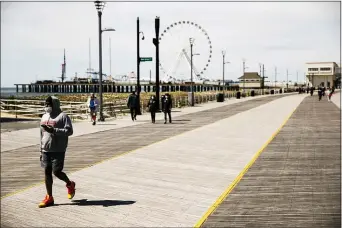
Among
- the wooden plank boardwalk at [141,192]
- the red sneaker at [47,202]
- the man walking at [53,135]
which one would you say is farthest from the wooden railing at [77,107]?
the man walking at [53,135]

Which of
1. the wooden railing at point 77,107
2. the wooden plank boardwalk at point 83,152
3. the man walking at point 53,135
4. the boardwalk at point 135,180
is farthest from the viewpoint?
the wooden railing at point 77,107

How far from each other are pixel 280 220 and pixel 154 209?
1975 millimetres

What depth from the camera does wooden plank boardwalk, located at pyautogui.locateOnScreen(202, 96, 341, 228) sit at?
7328 mm

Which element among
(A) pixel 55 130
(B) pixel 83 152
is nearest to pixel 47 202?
(A) pixel 55 130

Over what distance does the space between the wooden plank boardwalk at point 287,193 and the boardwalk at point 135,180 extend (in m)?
0.27

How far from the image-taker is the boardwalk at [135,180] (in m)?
7.52

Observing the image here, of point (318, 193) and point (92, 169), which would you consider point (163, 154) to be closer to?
point (92, 169)

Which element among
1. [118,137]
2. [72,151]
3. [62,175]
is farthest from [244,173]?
[118,137]

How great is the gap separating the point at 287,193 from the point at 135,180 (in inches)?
123

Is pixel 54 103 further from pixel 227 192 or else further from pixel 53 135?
pixel 227 192

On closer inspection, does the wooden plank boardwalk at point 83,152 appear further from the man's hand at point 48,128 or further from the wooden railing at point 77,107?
the wooden railing at point 77,107

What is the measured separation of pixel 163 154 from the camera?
14.2m

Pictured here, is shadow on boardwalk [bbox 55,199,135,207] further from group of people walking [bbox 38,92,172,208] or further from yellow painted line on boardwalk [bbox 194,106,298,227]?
yellow painted line on boardwalk [bbox 194,106,298,227]

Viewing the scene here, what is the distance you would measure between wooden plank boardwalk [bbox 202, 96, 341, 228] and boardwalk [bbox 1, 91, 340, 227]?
0.27 metres
